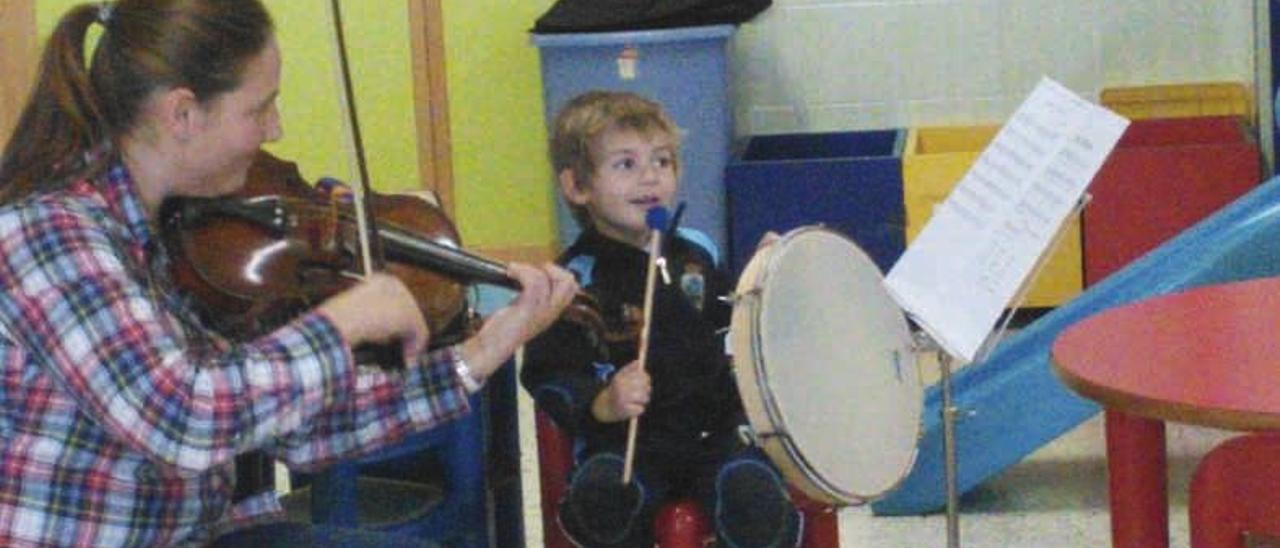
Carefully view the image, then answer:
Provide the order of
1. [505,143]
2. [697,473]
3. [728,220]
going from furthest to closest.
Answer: [505,143]
[728,220]
[697,473]

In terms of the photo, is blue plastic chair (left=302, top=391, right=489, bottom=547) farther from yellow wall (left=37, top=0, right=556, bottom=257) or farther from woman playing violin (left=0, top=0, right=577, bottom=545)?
yellow wall (left=37, top=0, right=556, bottom=257)

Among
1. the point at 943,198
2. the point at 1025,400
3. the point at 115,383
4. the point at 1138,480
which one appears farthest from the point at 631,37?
the point at 115,383

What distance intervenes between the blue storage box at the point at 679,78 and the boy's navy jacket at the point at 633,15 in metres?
0.02

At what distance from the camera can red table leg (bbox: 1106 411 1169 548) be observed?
2482 millimetres

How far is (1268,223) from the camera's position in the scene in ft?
11.4

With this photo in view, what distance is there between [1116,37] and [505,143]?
142 centimetres

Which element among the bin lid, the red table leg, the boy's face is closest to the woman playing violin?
the boy's face

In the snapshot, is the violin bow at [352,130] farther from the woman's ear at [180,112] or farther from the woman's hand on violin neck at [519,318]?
the woman's hand on violin neck at [519,318]

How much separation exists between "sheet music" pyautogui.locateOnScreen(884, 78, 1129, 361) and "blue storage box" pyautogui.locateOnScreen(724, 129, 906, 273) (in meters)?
2.06

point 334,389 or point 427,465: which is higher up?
point 334,389

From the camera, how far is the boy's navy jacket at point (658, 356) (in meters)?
2.76

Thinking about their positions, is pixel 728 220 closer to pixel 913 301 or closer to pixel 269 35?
pixel 913 301

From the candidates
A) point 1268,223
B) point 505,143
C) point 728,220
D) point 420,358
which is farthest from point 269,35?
point 505,143

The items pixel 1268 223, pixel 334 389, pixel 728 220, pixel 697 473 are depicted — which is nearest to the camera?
pixel 334 389
